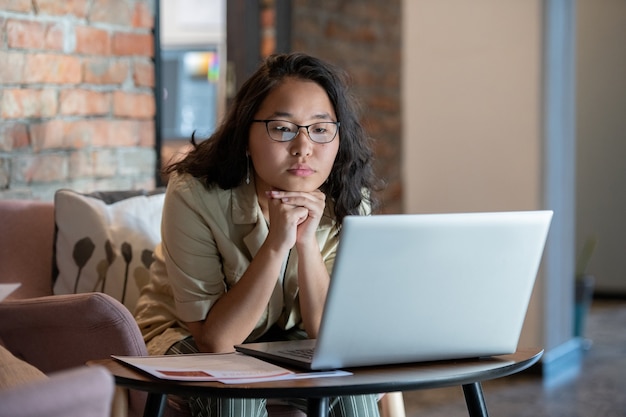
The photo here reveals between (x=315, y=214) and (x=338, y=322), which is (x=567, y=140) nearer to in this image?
(x=315, y=214)

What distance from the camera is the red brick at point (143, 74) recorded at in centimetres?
285

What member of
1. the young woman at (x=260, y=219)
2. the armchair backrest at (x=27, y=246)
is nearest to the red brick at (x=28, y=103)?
the armchair backrest at (x=27, y=246)

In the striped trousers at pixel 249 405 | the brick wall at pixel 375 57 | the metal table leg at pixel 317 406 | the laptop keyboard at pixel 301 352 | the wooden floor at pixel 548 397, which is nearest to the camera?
the metal table leg at pixel 317 406

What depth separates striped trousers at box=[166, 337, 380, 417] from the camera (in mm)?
1577

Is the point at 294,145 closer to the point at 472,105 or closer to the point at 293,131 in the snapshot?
the point at 293,131

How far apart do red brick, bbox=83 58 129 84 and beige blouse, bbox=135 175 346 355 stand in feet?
3.02

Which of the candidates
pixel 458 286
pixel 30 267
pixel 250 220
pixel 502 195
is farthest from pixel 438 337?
pixel 502 195

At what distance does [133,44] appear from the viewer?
2.83 m

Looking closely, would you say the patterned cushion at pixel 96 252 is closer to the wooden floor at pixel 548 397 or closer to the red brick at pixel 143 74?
the red brick at pixel 143 74

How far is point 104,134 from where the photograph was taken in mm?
2746

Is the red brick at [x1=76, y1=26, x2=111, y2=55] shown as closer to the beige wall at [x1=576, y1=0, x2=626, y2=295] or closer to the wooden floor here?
the wooden floor

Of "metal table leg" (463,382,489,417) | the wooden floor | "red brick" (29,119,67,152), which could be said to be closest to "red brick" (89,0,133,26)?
"red brick" (29,119,67,152)

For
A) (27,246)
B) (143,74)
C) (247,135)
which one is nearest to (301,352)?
(247,135)

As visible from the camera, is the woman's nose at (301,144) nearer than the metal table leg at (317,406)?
No
